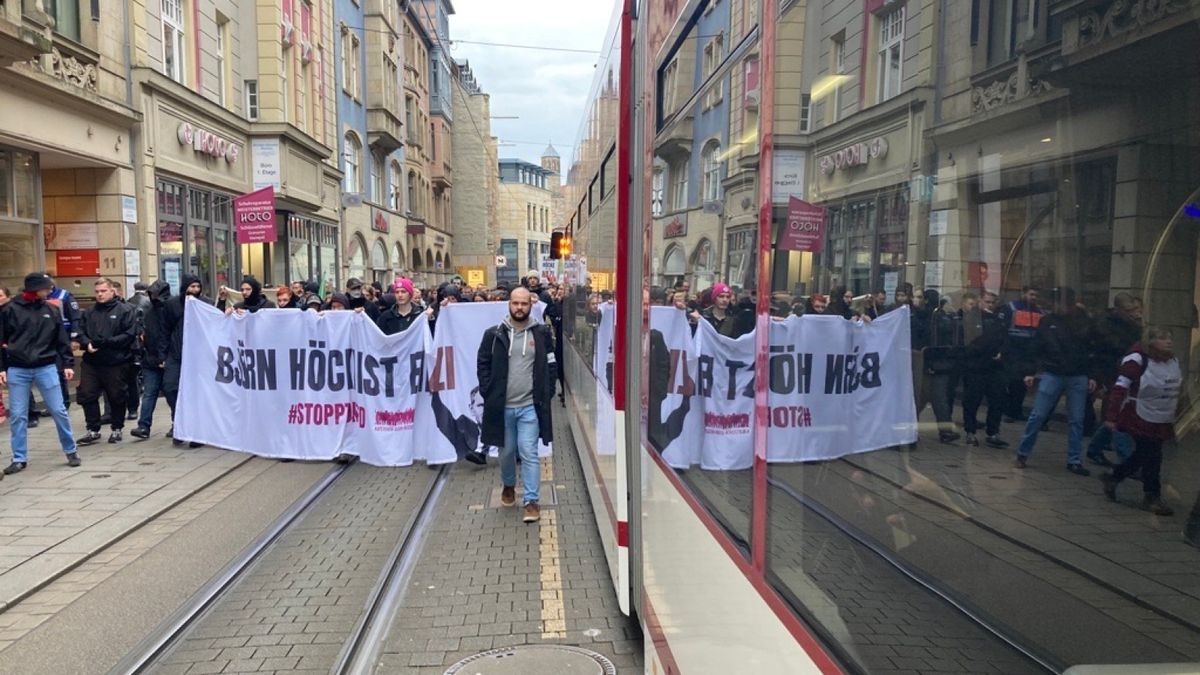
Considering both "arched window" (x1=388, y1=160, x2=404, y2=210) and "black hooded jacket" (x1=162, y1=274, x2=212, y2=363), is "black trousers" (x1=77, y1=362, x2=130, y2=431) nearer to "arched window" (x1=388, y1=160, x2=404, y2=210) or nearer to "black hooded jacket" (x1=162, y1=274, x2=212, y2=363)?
"black hooded jacket" (x1=162, y1=274, x2=212, y2=363)

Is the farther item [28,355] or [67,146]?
[67,146]

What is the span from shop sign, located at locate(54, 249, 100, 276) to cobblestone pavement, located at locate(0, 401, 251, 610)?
17.5 feet

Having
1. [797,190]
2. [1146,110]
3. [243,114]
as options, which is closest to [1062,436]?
[1146,110]

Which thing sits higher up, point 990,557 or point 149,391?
point 990,557

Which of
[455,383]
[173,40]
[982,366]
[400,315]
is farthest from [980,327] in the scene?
[173,40]

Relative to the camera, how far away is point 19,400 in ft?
25.0

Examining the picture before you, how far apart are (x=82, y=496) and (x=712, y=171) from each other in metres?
6.79

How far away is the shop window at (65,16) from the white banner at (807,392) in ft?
46.6

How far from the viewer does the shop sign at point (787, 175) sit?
5.63 feet

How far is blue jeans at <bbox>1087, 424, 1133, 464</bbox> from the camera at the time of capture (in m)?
0.96

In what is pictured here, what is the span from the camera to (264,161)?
2088 cm

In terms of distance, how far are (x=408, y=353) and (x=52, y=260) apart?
9780mm

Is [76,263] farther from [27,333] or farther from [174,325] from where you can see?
[27,333]

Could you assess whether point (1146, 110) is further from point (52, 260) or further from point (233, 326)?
point (52, 260)
